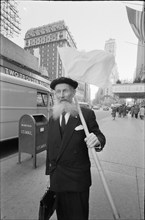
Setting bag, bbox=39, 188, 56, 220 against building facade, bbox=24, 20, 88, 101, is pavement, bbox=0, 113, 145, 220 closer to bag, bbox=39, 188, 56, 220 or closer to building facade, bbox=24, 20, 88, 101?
bag, bbox=39, 188, 56, 220

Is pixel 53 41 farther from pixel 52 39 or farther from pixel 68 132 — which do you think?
pixel 68 132

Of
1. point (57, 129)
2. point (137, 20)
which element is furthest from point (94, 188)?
point (137, 20)

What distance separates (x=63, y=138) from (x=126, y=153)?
388 cm

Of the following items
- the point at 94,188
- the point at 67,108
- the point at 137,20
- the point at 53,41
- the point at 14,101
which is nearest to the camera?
the point at 137,20

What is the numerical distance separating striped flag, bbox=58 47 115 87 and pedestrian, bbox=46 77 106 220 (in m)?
0.31

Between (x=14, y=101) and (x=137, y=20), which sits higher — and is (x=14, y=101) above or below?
below

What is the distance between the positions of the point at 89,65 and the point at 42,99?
496cm

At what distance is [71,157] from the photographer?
1.38 meters

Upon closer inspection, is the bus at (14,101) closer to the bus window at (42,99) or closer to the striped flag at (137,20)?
the bus window at (42,99)

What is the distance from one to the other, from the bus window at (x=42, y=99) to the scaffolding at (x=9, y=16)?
4.39 metres

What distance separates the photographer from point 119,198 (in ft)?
7.77

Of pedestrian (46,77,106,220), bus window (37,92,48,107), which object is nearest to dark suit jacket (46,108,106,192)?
pedestrian (46,77,106,220)

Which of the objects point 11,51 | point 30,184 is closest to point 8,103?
point 30,184

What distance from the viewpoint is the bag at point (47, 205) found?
1.48 m
